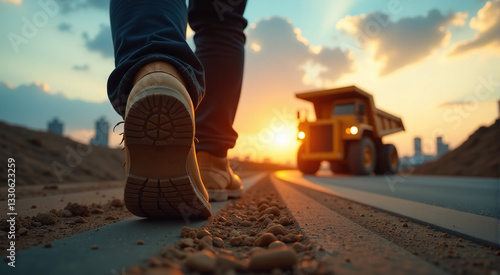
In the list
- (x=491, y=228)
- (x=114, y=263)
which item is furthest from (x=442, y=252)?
(x=114, y=263)

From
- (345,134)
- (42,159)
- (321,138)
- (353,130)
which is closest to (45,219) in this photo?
(42,159)

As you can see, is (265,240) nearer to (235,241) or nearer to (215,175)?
(235,241)

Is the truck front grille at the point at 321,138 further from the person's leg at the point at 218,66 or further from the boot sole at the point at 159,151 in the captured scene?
the boot sole at the point at 159,151

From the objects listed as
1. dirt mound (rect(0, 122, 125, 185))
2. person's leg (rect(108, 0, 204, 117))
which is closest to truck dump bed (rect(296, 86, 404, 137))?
dirt mound (rect(0, 122, 125, 185))

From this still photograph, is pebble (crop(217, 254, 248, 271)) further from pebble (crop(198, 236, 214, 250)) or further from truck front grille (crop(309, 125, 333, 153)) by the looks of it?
truck front grille (crop(309, 125, 333, 153))

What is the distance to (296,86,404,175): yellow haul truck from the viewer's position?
736 cm

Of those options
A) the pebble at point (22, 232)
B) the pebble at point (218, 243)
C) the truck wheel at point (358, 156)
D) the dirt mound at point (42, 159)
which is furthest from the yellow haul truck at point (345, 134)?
the pebble at point (22, 232)

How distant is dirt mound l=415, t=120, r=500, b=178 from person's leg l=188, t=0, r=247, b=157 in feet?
24.3

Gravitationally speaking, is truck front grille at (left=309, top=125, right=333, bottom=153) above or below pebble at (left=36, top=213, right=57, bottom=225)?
above

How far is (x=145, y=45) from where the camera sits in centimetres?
114

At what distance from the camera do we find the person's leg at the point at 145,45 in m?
1.12

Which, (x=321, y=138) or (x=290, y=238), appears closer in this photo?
(x=290, y=238)

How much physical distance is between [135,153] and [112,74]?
314 millimetres

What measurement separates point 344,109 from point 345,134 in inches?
31.2
